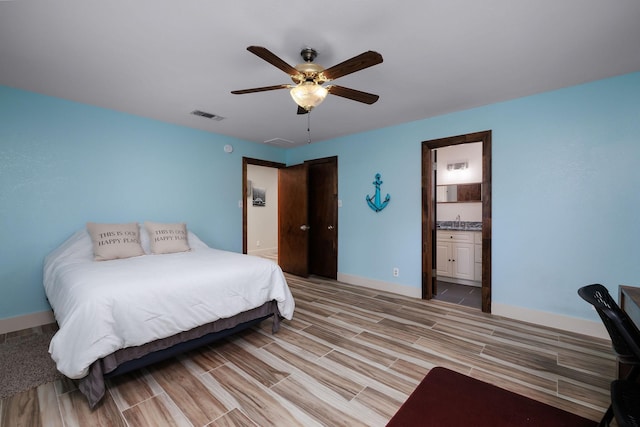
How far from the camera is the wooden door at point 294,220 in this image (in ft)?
16.7

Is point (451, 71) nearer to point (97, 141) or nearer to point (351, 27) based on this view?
point (351, 27)

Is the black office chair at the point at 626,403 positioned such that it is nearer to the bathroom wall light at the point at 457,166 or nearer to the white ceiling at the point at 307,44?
the white ceiling at the point at 307,44

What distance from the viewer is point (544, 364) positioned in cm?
223

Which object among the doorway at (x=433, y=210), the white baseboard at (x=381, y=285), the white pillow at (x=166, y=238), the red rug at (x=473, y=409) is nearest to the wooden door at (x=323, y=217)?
the white baseboard at (x=381, y=285)

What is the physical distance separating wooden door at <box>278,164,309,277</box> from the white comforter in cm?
231

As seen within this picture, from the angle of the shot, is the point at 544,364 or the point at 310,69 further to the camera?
the point at 544,364

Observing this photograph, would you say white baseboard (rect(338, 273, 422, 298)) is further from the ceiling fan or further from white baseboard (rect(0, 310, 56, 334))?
white baseboard (rect(0, 310, 56, 334))

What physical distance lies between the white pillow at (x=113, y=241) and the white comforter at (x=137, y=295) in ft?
0.42

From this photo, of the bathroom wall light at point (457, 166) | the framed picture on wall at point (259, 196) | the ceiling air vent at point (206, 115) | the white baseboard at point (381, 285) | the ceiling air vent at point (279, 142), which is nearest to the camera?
the ceiling air vent at point (206, 115)

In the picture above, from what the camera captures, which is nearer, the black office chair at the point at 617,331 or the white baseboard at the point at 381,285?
the black office chair at the point at 617,331

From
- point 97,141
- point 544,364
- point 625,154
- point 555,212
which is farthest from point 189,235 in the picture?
point 625,154

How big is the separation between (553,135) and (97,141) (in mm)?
5273

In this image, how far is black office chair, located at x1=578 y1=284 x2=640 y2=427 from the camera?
1.11 m

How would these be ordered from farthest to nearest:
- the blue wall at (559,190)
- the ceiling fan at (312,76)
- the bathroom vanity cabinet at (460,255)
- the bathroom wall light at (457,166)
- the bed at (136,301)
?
1. the bathroom wall light at (457,166)
2. the bathroom vanity cabinet at (460,255)
3. the blue wall at (559,190)
4. the ceiling fan at (312,76)
5. the bed at (136,301)
